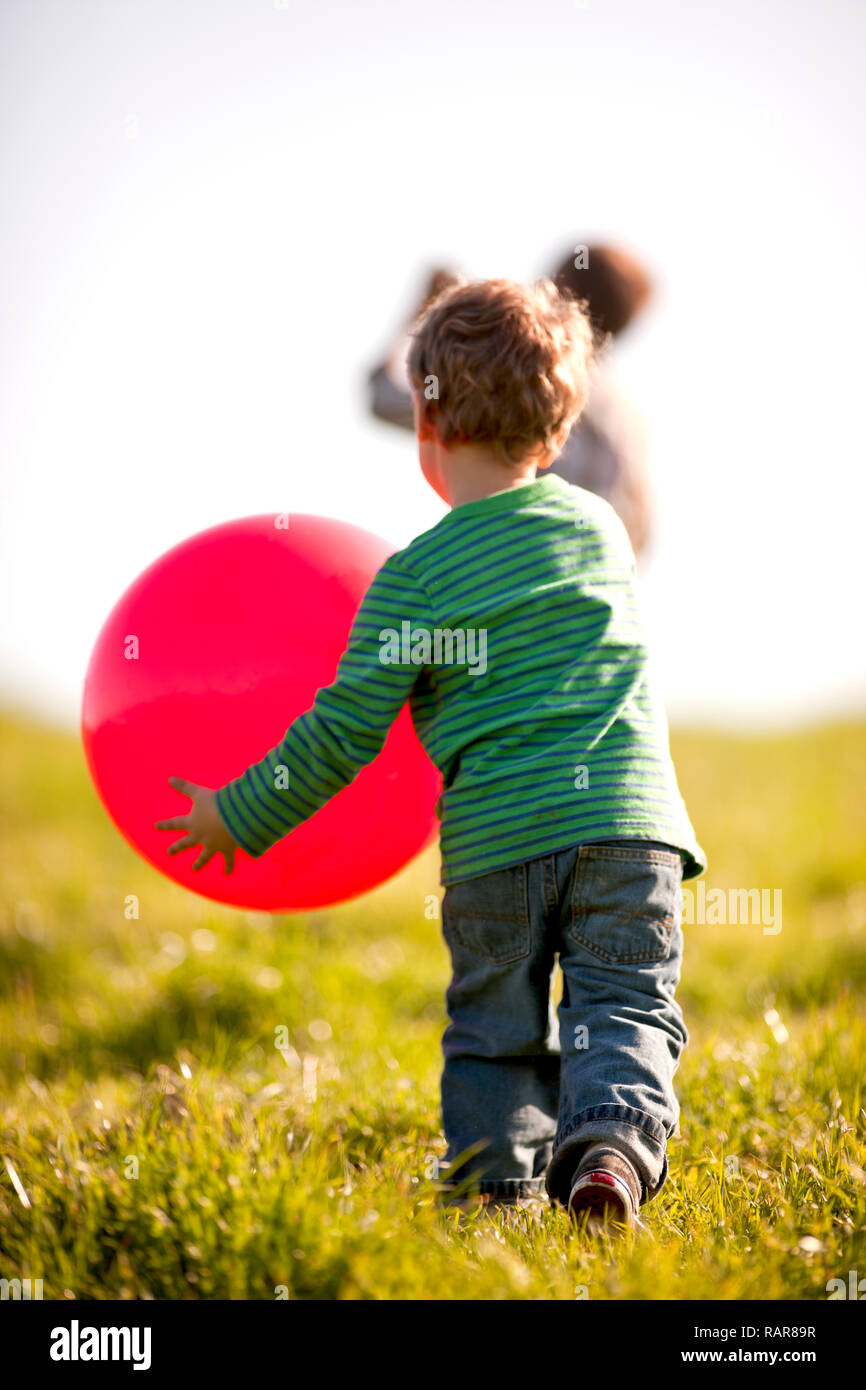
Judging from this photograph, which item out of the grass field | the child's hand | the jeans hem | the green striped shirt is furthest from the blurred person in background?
the jeans hem

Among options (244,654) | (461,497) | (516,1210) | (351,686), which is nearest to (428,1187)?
(516,1210)

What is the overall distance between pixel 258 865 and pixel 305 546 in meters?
0.72

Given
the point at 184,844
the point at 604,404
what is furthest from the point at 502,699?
the point at 604,404

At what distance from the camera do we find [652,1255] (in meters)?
2.06

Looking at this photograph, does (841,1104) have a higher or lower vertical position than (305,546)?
lower

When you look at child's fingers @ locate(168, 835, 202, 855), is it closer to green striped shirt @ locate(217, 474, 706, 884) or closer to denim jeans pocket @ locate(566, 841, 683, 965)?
green striped shirt @ locate(217, 474, 706, 884)

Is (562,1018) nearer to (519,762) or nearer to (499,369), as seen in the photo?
(519,762)

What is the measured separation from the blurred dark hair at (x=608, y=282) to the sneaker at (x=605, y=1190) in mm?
2414

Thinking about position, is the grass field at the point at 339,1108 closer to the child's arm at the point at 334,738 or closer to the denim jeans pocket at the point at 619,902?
the denim jeans pocket at the point at 619,902

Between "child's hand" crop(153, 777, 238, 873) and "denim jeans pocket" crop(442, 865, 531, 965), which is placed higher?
"child's hand" crop(153, 777, 238, 873)

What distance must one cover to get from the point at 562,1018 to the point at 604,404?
1.84 metres

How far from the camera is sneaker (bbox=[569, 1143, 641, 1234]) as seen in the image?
A: 2.19 metres

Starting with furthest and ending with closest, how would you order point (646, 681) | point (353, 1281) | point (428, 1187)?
1. point (646, 681)
2. point (428, 1187)
3. point (353, 1281)
